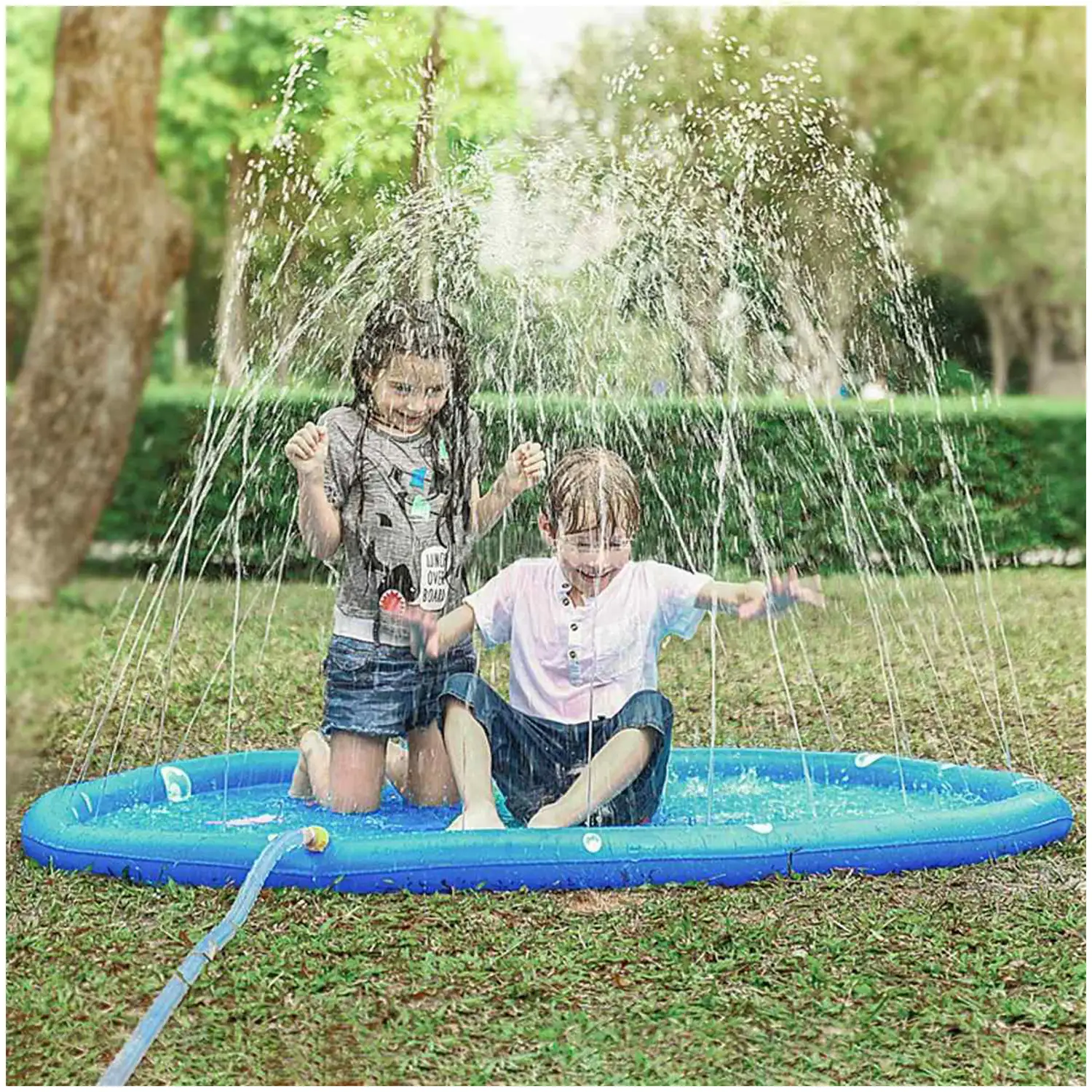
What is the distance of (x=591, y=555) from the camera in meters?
4.43

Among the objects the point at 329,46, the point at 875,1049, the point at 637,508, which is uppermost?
the point at 329,46

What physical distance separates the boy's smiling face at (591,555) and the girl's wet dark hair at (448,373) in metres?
0.39

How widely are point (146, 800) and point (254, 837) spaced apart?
113 centimetres

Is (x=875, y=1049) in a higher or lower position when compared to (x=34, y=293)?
lower

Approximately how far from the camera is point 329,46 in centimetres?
785

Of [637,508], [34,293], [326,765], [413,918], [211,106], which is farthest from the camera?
[34,293]

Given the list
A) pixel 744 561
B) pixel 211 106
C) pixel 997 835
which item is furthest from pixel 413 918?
pixel 211 106

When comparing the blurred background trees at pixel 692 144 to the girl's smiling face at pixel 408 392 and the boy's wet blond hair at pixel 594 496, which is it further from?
the boy's wet blond hair at pixel 594 496

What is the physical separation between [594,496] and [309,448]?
0.77 metres

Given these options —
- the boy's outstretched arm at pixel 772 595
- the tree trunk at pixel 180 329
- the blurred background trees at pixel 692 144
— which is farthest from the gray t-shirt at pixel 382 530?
the tree trunk at pixel 180 329

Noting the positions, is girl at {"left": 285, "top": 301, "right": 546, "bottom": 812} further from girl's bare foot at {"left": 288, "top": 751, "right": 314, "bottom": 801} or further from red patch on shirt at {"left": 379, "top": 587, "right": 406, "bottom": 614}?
girl's bare foot at {"left": 288, "top": 751, "right": 314, "bottom": 801}

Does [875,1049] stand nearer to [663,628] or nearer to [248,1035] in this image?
[248,1035]

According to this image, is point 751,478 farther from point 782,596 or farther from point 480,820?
point 480,820

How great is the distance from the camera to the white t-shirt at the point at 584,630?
4441 mm
